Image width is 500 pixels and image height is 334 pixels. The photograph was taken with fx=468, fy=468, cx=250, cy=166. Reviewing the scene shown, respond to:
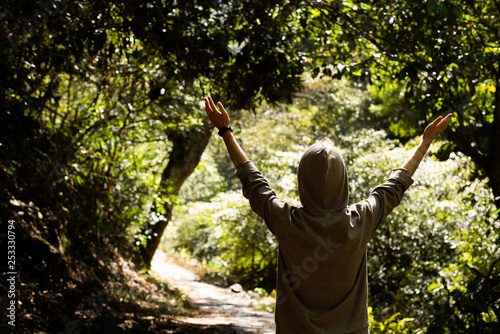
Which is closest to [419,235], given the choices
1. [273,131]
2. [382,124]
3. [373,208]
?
[373,208]

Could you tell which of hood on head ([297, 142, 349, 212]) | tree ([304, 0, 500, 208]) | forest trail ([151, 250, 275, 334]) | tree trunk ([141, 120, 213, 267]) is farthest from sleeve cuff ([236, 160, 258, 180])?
tree trunk ([141, 120, 213, 267])

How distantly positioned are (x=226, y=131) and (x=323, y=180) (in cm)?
61

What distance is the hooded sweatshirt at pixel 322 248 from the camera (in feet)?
6.86

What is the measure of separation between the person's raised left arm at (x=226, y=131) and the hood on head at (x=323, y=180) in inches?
13.2

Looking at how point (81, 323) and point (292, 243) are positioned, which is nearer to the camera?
point (292, 243)

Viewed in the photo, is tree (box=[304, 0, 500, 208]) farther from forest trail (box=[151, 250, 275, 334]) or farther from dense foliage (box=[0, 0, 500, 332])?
forest trail (box=[151, 250, 275, 334])

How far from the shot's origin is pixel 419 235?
370 inches

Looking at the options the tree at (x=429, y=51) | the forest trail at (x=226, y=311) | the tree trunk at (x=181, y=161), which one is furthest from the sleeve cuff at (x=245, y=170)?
the tree trunk at (x=181, y=161)

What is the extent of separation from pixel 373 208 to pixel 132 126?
656 centimetres

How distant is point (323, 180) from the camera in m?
2.09

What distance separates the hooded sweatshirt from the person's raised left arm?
0.24m

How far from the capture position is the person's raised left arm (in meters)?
2.32

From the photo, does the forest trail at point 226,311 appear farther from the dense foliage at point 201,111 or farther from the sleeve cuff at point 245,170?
the sleeve cuff at point 245,170

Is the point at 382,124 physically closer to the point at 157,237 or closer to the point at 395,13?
the point at 157,237
